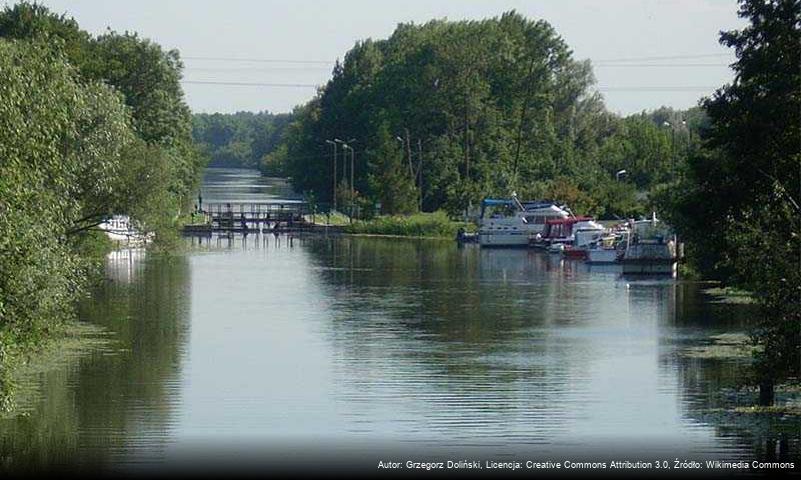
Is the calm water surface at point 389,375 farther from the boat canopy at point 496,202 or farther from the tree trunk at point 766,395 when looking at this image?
the boat canopy at point 496,202

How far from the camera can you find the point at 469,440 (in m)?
25.3

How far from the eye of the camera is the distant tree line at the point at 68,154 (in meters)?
24.5

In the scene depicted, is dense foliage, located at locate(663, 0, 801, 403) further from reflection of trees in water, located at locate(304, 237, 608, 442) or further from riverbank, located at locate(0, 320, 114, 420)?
riverbank, located at locate(0, 320, 114, 420)

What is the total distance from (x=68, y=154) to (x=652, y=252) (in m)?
27.7

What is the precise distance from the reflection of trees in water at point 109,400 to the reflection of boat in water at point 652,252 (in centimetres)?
2181

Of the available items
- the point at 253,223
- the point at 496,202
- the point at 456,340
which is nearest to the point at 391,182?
the point at 253,223

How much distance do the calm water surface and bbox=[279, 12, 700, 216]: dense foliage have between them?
42.3 m

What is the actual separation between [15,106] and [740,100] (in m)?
16.3

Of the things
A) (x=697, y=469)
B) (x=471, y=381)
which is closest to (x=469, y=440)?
(x=697, y=469)

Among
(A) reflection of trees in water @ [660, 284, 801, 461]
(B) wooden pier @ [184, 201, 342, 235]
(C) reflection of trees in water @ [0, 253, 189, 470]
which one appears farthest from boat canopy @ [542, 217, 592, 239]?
(C) reflection of trees in water @ [0, 253, 189, 470]

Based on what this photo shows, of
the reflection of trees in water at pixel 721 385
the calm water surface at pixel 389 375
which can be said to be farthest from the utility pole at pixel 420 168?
the reflection of trees in water at pixel 721 385

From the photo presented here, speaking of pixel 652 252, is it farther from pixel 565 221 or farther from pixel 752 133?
pixel 752 133

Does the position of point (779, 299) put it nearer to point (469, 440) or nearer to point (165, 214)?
point (469, 440)

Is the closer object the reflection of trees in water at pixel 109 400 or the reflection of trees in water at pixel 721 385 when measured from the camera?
the reflection of trees in water at pixel 109 400
